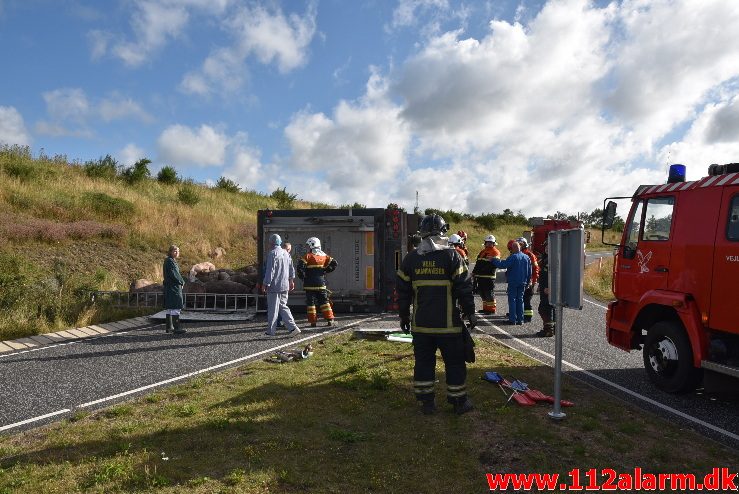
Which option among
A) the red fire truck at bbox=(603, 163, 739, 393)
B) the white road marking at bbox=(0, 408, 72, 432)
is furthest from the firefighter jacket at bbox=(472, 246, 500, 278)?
→ the white road marking at bbox=(0, 408, 72, 432)

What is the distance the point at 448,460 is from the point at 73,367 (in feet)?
18.8

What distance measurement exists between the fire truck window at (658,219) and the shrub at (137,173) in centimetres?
2400

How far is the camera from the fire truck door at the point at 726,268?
5227 millimetres

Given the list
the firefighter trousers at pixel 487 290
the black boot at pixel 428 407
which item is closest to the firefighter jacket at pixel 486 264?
the firefighter trousers at pixel 487 290

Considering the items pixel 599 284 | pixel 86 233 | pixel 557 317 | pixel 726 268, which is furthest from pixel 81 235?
pixel 599 284

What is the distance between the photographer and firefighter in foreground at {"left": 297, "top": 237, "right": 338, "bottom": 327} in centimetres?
1012

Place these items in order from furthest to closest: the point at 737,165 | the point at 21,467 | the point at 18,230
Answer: the point at 18,230
the point at 737,165
the point at 21,467

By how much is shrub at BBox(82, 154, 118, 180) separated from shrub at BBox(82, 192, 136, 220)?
436 cm

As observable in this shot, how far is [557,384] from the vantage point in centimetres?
483

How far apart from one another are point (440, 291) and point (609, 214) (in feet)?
9.45

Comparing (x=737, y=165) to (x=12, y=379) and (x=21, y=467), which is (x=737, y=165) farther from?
(x=12, y=379)

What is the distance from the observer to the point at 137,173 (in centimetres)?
2530

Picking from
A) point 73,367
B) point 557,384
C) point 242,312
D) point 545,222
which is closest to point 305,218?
point 242,312

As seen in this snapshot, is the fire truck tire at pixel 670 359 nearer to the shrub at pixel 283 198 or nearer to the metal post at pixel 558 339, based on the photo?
the metal post at pixel 558 339
